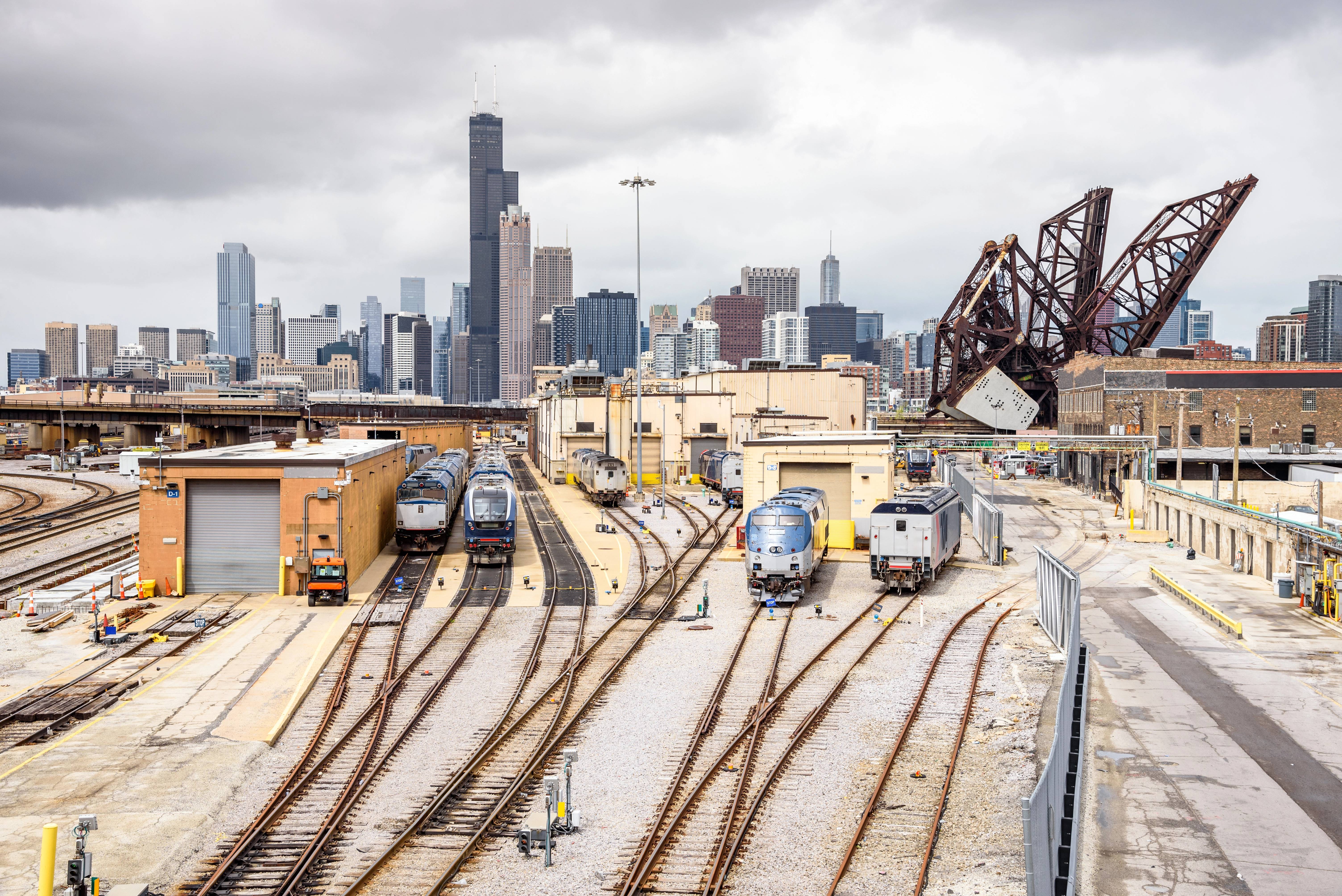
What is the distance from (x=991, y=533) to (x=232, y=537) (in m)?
27.8

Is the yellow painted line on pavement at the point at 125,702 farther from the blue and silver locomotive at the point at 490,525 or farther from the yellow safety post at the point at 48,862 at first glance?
the blue and silver locomotive at the point at 490,525

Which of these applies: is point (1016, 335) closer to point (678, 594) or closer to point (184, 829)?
point (678, 594)

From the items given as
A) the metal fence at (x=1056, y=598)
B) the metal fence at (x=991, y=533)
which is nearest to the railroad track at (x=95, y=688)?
the metal fence at (x=1056, y=598)

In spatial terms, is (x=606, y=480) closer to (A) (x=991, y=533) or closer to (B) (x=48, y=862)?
(A) (x=991, y=533)

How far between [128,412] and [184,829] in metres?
117

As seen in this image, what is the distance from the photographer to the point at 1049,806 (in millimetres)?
10766

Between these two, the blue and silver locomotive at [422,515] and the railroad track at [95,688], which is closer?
the railroad track at [95,688]

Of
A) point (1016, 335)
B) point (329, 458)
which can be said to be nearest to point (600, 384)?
point (1016, 335)

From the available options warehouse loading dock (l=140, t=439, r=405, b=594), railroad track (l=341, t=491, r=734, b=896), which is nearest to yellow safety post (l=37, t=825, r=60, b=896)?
railroad track (l=341, t=491, r=734, b=896)

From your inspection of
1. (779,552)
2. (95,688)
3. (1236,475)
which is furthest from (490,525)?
(1236,475)

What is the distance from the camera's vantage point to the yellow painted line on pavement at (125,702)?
1603 centimetres

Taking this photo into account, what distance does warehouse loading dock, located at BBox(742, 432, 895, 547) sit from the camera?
132ft

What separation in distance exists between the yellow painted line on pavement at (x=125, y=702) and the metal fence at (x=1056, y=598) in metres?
18.9

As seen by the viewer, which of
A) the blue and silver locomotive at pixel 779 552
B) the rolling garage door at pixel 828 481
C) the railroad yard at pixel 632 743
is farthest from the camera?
the rolling garage door at pixel 828 481
